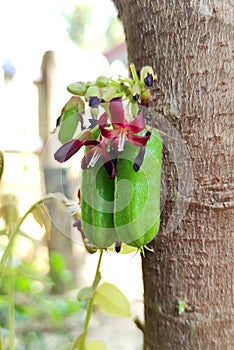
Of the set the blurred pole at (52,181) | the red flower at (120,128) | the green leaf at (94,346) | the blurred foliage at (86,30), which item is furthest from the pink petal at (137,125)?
the blurred foliage at (86,30)

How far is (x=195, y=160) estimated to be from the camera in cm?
35

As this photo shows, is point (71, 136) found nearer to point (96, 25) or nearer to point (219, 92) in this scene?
point (219, 92)

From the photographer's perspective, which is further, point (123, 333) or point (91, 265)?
point (91, 265)

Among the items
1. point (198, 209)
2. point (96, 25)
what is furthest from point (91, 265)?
point (198, 209)

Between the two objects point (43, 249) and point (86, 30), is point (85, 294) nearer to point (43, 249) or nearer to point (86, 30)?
point (43, 249)

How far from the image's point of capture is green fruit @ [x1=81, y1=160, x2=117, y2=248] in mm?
298

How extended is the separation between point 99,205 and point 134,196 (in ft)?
0.08

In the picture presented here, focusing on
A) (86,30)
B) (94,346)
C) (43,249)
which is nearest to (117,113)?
(94,346)

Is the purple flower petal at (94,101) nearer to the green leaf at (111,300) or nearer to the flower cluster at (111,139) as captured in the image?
the flower cluster at (111,139)

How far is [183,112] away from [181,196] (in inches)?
2.5

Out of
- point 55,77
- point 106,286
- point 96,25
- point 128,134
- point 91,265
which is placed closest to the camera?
point 128,134

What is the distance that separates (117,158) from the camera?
0.29 metres

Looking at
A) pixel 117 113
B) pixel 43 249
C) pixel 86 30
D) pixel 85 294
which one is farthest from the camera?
pixel 86 30

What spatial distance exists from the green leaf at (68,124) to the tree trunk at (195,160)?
64 mm
